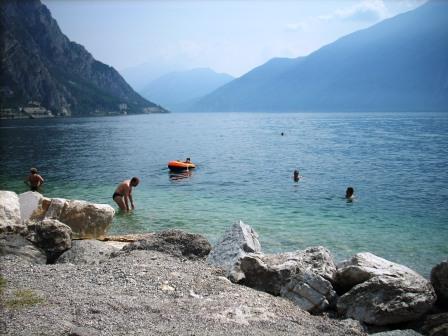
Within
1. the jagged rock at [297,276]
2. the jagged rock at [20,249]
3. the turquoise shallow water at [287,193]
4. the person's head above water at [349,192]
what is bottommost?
the turquoise shallow water at [287,193]

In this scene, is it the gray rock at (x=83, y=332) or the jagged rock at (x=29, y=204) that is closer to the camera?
the gray rock at (x=83, y=332)

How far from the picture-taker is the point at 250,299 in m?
9.76

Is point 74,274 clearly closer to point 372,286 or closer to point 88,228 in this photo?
point 88,228

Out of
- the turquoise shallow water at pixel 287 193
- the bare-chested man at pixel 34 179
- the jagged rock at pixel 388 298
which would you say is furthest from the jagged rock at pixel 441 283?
the bare-chested man at pixel 34 179

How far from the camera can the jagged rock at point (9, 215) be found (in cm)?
1392

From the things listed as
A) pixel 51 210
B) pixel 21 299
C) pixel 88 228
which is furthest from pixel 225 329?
pixel 51 210

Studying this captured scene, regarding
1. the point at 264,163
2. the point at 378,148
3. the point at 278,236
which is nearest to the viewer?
the point at 278,236

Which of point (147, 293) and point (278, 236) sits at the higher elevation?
point (147, 293)

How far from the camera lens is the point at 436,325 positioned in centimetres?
917

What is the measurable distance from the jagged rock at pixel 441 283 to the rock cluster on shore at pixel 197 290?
0.08 feet

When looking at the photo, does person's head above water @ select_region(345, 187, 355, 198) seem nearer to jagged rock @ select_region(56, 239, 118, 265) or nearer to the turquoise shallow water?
the turquoise shallow water

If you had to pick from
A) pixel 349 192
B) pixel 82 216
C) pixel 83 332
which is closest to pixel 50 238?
pixel 82 216

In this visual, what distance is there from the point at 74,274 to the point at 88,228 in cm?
627

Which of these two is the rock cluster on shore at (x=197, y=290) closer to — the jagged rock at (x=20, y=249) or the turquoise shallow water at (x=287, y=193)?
the jagged rock at (x=20, y=249)
